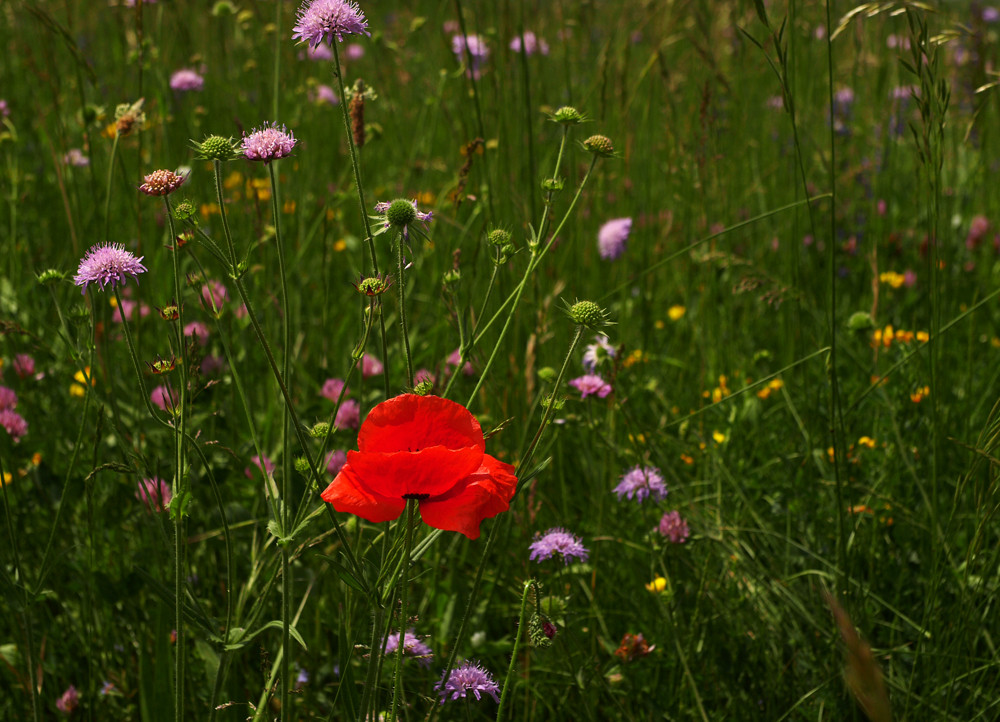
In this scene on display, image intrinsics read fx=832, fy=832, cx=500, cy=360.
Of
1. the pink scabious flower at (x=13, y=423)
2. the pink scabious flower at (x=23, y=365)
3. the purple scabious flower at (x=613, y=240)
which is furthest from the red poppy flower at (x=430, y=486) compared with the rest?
the purple scabious flower at (x=613, y=240)

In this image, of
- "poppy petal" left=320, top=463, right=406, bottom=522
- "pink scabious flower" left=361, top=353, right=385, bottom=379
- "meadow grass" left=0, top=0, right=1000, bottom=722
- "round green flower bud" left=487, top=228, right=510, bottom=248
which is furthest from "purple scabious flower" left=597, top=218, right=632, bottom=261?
"poppy petal" left=320, top=463, right=406, bottom=522

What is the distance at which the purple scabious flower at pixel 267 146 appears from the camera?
99cm

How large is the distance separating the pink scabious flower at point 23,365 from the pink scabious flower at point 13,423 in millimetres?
132

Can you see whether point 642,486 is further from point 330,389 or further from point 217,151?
point 217,151

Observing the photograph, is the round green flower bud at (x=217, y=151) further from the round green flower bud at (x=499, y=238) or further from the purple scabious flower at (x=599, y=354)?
the purple scabious flower at (x=599, y=354)

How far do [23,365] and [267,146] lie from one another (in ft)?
3.85

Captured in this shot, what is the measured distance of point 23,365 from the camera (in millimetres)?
1839

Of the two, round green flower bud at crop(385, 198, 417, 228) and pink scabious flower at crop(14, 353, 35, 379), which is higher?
round green flower bud at crop(385, 198, 417, 228)

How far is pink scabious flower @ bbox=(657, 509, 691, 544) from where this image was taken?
4.77 feet

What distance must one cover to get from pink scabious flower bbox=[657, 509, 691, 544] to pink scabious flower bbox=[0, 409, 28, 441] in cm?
126

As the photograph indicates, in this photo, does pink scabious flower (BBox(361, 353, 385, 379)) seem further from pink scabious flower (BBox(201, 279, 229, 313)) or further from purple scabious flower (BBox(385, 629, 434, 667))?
purple scabious flower (BBox(385, 629, 434, 667))

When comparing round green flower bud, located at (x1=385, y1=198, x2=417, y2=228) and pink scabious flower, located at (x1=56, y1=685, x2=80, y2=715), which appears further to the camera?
pink scabious flower, located at (x1=56, y1=685, x2=80, y2=715)

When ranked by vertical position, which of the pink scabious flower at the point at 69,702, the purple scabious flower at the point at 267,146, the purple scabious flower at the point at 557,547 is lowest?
the pink scabious flower at the point at 69,702

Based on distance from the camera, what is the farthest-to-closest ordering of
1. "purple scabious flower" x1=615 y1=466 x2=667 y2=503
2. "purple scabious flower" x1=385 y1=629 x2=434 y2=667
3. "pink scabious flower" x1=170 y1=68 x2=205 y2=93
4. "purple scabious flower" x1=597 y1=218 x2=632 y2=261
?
"pink scabious flower" x1=170 y1=68 x2=205 y2=93
"purple scabious flower" x1=597 y1=218 x2=632 y2=261
"purple scabious flower" x1=615 y1=466 x2=667 y2=503
"purple scabious flower" x1=385 y1=629 x2=434 y2=667
